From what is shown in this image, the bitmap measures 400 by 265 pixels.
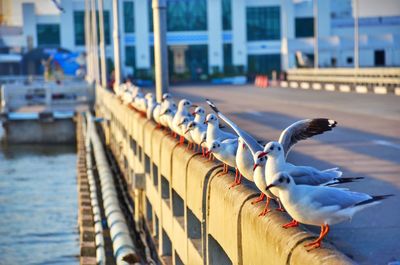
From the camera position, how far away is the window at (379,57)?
8300 centimetres

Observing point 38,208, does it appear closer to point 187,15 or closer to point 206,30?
point 206,30

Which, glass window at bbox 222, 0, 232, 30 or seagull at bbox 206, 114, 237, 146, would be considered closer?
seagull at bbox 206, 114, 237, 146

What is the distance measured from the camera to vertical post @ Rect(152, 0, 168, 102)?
21.3 metres

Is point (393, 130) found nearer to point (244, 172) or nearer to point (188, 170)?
point (188, 170)

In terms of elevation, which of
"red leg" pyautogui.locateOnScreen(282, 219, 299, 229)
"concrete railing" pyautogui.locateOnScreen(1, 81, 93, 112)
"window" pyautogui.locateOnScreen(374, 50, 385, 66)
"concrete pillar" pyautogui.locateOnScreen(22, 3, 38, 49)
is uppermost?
"concrete pillar" pyautogui.locateOnScreen(22, 3, 38, 49)

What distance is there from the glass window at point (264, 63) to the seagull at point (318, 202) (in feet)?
300

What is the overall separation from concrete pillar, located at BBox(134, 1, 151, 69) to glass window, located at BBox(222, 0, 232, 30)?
7.25 meters

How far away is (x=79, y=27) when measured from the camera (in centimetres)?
9975

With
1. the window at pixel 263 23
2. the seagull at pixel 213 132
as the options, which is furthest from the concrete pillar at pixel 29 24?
the seagull at pixel 213 132

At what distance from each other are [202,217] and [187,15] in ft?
284

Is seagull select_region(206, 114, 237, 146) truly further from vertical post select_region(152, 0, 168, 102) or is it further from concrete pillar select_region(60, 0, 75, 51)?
concrete pillar select_region(60, 0, 75, 51)

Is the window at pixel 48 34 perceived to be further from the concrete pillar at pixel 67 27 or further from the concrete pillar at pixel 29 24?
the concrete pillar at pixel 67 27

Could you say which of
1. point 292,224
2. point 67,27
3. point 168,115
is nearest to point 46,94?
point 67,27

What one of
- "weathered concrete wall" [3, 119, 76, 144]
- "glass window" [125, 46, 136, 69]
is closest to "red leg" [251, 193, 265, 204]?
"weathered concrete wall" [3, 119, 76, 144]
